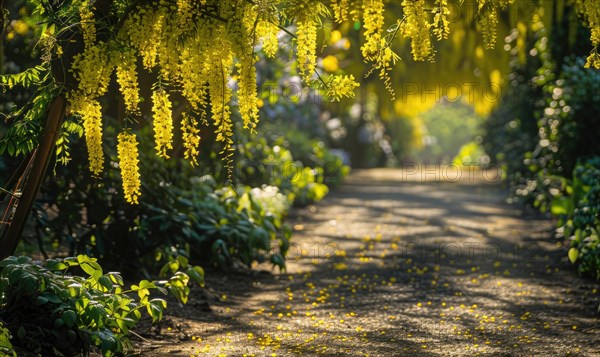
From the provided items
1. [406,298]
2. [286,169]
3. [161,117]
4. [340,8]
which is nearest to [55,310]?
[161,117]

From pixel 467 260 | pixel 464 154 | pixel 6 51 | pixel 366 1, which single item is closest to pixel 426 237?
pixel 467 260

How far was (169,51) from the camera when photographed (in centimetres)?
412

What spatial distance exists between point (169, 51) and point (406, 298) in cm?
312

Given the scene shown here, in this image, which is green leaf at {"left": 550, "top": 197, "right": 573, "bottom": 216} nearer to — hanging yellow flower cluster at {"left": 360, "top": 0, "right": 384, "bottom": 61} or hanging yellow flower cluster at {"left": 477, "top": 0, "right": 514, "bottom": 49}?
hanging yellow flower cluster at {"left": 477, "top": 0, "right": 514, "bottom": 49}

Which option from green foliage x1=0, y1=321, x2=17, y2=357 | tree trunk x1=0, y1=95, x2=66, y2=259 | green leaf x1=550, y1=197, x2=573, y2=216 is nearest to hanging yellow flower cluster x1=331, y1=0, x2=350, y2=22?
tree trunk x1=0, y1=95, x2=66, y2=259

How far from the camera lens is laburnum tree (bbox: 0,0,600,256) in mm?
4137

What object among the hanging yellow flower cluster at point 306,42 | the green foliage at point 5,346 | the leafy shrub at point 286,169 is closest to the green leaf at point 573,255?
the hanging yellow flower cluster at point 306,42

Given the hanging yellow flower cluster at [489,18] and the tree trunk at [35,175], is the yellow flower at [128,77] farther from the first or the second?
the hanging yellow flower cluster at [489,18]

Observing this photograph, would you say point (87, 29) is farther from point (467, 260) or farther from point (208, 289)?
point (467, 260)

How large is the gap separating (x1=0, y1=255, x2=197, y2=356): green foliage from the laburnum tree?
51 centimetres

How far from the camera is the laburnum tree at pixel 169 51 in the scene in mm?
4137

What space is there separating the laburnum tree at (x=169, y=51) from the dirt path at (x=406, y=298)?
1.36m

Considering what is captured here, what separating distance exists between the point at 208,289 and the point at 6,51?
2797 millimetres

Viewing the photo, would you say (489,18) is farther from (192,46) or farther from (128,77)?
(128,77)
